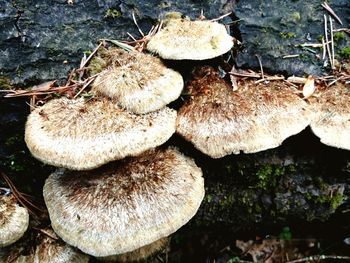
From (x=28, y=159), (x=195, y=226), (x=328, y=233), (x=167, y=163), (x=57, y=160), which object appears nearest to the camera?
(x=57, y=160)

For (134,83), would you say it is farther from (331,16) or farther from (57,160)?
(331,16)

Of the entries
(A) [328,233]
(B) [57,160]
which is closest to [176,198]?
(B) [57,160]

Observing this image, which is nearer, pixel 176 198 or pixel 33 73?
pixel 176 198

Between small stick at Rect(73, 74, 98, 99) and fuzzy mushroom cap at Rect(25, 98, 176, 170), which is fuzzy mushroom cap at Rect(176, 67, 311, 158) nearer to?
fuzzy mushroom cap at Rect(25, 98, 176, 170)

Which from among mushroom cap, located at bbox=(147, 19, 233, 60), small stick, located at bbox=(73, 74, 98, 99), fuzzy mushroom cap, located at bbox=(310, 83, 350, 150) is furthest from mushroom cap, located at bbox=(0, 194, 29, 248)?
fuzzy mushroom cap, located at bbox=(310, 83, 350, 150)

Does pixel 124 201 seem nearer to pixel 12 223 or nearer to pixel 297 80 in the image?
pixel 12 223
